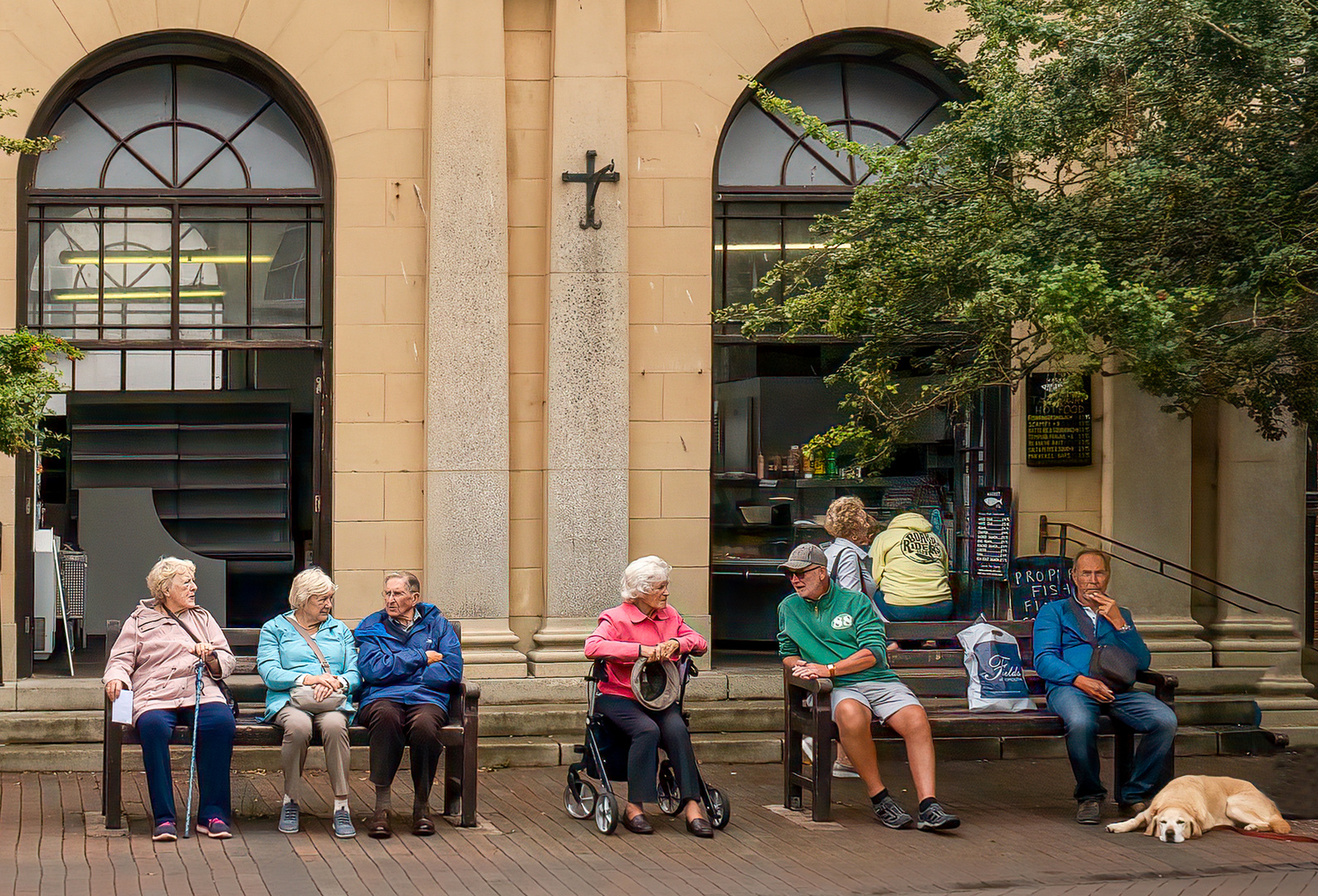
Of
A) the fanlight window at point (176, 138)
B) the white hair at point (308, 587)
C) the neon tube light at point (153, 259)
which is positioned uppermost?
the fanlight window at point (176, 138)

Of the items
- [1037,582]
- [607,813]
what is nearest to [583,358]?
[1037,582]

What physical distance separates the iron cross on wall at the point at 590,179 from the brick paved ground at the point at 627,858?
418 cm

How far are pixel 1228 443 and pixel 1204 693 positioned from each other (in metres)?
1.93

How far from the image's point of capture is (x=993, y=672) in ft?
29.4

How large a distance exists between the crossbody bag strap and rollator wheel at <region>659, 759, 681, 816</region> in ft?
6.14

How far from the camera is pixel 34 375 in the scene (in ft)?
25.6

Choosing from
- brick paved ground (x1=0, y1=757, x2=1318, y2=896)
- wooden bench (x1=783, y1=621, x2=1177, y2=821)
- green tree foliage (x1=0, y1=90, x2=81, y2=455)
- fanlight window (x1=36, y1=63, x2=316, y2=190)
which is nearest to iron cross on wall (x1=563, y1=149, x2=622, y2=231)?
fanlight window (x1=36, y1=63, x2=316, y2=190)

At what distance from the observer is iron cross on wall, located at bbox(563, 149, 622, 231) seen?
34.3ft

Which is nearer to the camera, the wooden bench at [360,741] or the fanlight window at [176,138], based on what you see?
the wooden bench at [360,741]

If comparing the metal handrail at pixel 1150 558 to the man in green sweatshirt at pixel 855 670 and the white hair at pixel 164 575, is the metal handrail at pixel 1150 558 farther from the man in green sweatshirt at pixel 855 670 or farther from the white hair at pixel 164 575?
the white hair at pixel 164 575

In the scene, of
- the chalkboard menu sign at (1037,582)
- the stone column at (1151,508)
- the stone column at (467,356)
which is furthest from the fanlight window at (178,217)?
the stone column at (1151,508)

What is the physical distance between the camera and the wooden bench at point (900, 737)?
7.96 meters

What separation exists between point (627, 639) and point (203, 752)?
227cm

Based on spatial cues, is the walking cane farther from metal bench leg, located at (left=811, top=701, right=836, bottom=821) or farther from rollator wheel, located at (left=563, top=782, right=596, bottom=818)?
metal bench leg, located at (left=811, top=701, right=836, bottom=821)
